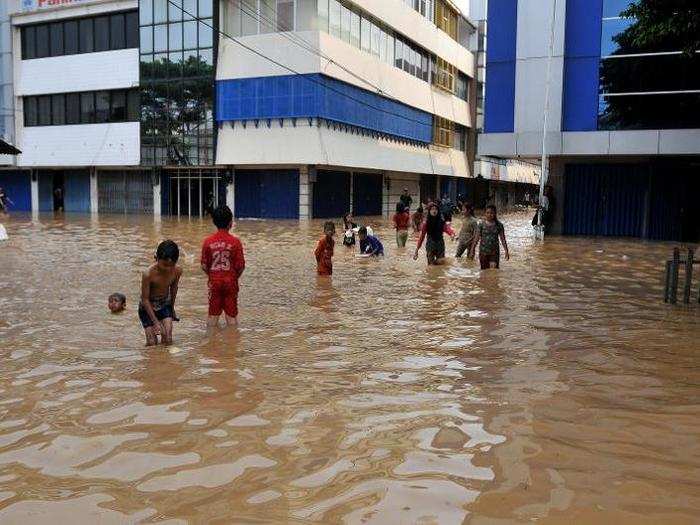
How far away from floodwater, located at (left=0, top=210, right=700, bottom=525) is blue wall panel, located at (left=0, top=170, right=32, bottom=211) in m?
37.9

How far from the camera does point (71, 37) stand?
3997 centimetres

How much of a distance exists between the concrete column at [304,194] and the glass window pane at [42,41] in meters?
18.3

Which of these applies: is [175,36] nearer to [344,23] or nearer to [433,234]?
[344,23]

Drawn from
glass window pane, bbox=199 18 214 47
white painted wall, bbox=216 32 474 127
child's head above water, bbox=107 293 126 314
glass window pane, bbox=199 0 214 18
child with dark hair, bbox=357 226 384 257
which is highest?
glass window pane, bbox=199 0 214 18

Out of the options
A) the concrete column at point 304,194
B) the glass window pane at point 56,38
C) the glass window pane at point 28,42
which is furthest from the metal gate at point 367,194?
the glass window pane at point 28,42

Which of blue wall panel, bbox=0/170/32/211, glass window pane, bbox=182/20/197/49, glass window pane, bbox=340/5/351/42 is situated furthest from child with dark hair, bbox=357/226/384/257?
blue wall panel, bbox=0/170/32/211

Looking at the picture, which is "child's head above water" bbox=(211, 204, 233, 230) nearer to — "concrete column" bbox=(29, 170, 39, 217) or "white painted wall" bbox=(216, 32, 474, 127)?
"white painted wall" bbox=(216, 32, 474, 127)

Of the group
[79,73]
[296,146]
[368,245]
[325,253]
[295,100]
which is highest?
[79,73]

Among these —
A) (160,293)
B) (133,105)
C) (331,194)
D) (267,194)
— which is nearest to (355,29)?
(331,194)

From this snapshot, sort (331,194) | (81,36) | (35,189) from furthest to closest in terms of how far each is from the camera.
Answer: (35,189) → (81,36) → (331,194)

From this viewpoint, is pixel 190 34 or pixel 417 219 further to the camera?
pixel 190 34

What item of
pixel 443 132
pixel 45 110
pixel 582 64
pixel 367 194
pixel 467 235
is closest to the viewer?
pixel 467 235

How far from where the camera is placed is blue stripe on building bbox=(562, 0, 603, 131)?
22.5 m

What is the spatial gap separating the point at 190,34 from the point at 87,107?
8.53 meters
